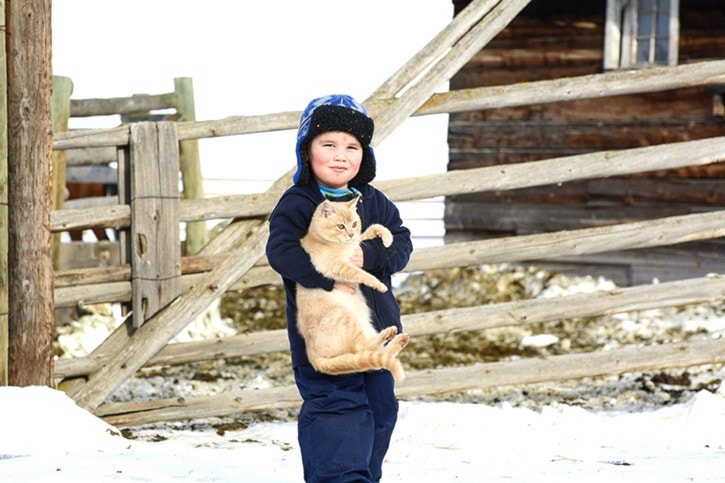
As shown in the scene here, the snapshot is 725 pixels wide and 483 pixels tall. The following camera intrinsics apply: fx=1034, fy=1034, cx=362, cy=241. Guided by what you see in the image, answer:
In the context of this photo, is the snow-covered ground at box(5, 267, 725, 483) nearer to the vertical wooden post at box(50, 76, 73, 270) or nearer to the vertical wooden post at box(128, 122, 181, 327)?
the vertical wooden post at box(128, 122, 181, 327)

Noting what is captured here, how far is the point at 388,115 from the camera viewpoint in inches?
219

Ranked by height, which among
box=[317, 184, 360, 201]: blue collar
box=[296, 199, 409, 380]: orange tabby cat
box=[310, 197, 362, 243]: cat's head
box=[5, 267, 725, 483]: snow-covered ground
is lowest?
box=[5, 267, 725, 483]: snow-covered ground

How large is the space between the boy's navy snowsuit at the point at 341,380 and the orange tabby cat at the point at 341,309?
1.8 inches

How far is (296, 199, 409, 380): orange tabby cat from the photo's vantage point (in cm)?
293

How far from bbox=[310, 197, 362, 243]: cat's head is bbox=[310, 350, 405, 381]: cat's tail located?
333mm

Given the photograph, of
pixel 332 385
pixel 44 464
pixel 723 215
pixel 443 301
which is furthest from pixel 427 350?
pixel 332 385

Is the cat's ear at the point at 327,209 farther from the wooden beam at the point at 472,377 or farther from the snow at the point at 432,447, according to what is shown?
the wooden beam at the point at 472,377

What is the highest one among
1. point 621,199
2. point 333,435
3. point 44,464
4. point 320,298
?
point 621,199

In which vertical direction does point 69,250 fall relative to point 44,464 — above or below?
above

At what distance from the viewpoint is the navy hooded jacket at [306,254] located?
3025mm

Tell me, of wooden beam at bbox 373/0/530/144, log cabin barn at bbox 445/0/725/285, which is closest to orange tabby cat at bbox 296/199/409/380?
wooden beam at bbox 373/0/530/144

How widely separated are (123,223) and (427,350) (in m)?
3.47

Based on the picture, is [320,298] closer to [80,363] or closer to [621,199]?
[80,363]

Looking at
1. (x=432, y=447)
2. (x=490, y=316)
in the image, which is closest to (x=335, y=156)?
(x=432, y=447)
